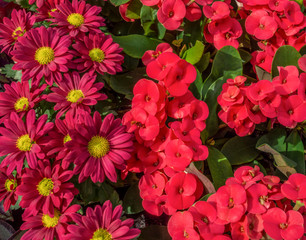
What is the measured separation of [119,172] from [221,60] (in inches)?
20.9

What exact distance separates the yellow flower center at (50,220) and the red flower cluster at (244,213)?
1.04 feet

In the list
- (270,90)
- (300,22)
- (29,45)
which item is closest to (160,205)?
(270,90)

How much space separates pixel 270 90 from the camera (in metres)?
0.88

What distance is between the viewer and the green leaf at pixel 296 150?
100 centimetres

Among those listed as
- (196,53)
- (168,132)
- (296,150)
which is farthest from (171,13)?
(296,150)

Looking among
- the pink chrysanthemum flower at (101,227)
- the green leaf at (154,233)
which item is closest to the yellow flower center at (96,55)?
the pink chrysanthemum flower at (101,227)

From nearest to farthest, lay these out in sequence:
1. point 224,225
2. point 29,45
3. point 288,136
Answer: point 224,225 < point 29,45 < point 288,136

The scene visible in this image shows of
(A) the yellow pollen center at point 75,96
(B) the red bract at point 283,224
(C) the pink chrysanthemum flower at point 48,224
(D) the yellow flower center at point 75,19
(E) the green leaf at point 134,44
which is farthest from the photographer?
(E) the green leaf at point 134,44

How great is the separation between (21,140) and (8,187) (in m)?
0.16

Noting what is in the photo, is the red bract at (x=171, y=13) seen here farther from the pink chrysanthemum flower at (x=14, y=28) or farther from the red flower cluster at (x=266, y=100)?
the pink chrysanthemum flower at (x=14, y=28)

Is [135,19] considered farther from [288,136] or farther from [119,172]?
[288,136]

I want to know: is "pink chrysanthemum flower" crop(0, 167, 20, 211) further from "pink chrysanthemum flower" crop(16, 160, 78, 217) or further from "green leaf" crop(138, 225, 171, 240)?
"green leaf" crop(138, 225, 171, 240)

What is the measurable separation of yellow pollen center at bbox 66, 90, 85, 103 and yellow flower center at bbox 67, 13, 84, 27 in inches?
9.9

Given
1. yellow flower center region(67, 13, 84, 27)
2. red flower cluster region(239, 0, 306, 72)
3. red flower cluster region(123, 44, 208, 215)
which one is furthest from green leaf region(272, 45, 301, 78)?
yellow flower center region(67, 13, 84, 27)
